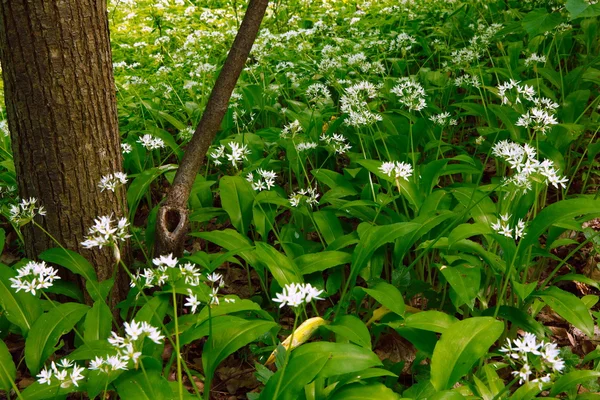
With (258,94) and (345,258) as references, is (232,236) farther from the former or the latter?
(258,94)

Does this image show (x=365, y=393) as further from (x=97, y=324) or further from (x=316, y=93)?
(x=316, y=93)

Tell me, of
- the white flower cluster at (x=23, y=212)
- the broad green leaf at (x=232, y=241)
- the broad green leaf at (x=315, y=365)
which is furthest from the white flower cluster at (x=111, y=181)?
the broad green leaf at (x=315, y=365)

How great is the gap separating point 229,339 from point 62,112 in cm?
107

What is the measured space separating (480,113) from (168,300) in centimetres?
194

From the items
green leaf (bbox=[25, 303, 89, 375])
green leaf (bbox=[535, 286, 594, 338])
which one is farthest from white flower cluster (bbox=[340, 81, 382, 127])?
green leaf (bbox=[25, 303, 89, 375])

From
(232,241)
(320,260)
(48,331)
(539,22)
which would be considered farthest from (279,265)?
(539,22)

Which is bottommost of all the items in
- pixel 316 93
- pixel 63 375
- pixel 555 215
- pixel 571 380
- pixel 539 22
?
pixel 571 380

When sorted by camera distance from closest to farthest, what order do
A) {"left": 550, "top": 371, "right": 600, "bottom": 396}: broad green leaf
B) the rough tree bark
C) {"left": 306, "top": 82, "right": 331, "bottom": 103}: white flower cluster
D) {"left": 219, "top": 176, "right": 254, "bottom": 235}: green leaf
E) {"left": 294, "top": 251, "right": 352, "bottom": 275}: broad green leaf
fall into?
{"left": 550, "top": 371, "right": 600, "bottom": 396}: broad green leaf, {"left": 294, "top": 251, "right": 352, "bottom": 275}: broad green leaf, the rough tree bark, {"left": 219, "top": 176, "right": 254, "bottom": 235}: green leaf, {"left": 306, "top": 82, "right": 331, "bottom": 103}: white flower cluster

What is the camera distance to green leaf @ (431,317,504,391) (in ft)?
4.97

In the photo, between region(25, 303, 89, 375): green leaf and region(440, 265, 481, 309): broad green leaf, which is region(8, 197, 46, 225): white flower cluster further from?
region(440, 265, 481, 309): broad green leaf

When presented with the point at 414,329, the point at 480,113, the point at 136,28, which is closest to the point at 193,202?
the point at 414,329

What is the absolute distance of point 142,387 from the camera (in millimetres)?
1520

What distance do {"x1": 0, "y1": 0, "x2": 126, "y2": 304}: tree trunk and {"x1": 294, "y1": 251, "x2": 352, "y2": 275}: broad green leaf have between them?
0.78 metres

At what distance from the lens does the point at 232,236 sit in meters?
2.26
